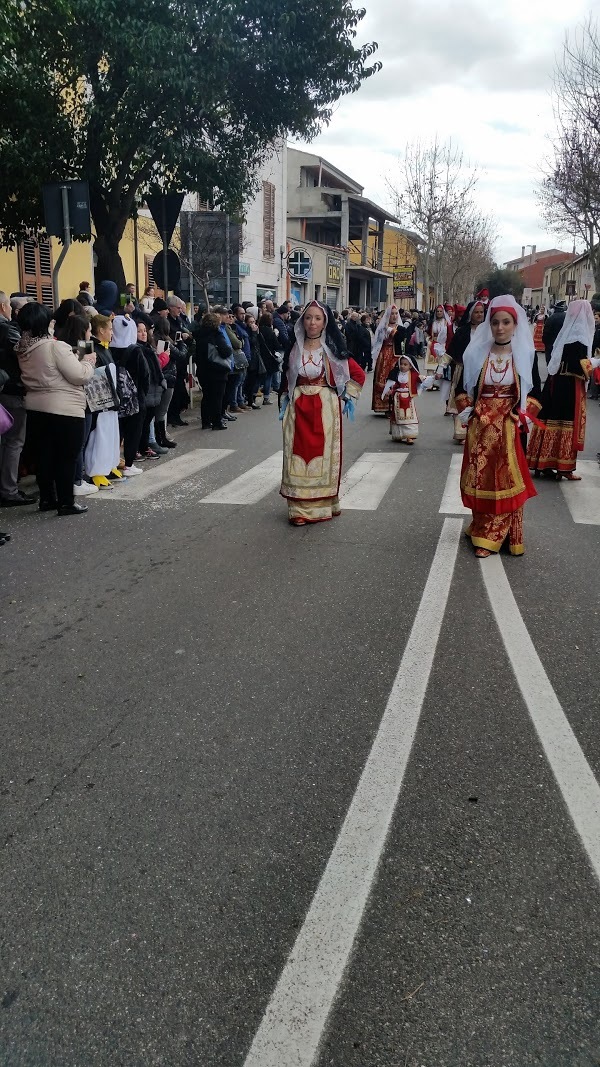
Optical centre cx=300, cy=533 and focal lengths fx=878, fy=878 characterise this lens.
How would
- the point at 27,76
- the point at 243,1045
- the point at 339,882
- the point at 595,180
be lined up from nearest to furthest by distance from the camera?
the point at 243,1045
the point at 339,882
the point at 27,76
the point at 595,180

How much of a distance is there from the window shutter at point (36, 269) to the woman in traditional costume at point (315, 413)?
13.2 m

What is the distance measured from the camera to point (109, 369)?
28.7 feet

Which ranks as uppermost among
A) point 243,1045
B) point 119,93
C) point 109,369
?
point 119,93

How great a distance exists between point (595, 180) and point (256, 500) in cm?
2192

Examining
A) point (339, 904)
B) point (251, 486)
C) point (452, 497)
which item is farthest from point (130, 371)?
point (339, 904)

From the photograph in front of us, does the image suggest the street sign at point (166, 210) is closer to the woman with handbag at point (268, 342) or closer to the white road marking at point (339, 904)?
the woman with handbag at point (268, 342)

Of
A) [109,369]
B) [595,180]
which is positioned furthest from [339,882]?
[595,180]

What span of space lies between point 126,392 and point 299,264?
32.9 metres

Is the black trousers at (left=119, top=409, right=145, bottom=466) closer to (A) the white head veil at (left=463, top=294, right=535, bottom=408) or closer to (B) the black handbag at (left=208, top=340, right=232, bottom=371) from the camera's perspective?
(B) the black handbag at (left=208, top=340, right=232, bottom=371)

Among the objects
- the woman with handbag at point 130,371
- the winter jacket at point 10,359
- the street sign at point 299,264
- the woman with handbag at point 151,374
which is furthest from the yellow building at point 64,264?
the street sign at point 299,264

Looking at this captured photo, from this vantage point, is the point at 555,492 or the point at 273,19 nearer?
the point at 555,492

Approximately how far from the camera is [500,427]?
661 cm

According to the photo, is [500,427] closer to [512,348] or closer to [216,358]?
[512,348]

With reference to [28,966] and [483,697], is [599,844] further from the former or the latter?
[28,966]
